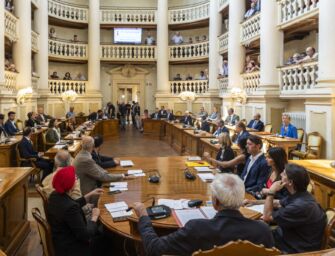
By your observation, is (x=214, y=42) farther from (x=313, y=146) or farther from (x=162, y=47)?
(x=313, y=146)

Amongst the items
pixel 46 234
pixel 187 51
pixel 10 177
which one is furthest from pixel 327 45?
pixel 187 51

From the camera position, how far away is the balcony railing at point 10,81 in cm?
1295

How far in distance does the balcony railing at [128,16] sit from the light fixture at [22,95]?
8622mm

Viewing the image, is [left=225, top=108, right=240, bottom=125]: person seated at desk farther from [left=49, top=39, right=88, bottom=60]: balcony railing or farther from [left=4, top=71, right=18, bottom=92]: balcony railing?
[left=49, top=39, right=88, bottom=60]: balcony railing

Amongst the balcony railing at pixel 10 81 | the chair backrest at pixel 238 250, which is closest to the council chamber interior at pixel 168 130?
the chair backrest at pixel 238 250

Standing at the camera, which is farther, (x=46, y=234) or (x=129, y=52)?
(x=129, y=52)

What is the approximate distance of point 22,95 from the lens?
1348 cm

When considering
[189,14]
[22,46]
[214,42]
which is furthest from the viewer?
[189,14]

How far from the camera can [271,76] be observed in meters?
11.9

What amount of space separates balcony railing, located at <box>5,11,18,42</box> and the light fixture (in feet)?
6.00

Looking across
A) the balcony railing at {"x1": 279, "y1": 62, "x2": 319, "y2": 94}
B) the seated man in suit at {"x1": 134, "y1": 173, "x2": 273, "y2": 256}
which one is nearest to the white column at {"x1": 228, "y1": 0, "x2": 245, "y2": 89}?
the balcony railing at {"x1": 279, "y1": 62, "x2": 319, "y2": 94}

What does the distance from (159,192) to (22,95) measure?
420 inches

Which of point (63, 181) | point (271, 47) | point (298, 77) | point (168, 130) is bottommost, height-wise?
point (168, 130)

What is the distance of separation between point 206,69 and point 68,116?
828 centimetres
